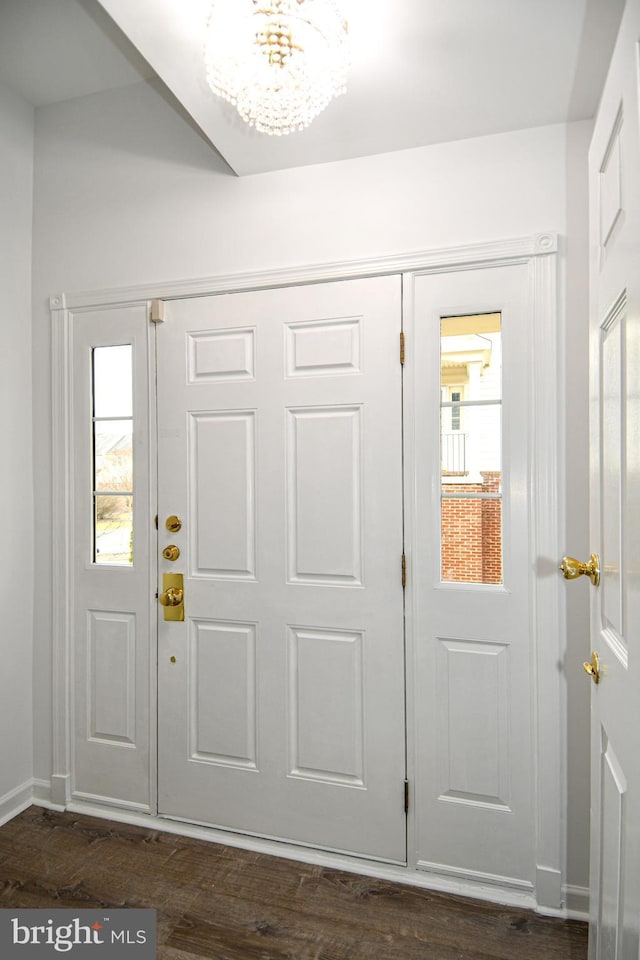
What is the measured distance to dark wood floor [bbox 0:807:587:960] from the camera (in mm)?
1656

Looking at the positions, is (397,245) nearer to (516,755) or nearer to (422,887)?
(516,755)

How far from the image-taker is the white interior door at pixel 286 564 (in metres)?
1.98

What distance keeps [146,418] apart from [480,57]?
5.21ft

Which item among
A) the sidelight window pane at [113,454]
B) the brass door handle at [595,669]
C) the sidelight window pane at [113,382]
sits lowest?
the brass door handle at [595,669]

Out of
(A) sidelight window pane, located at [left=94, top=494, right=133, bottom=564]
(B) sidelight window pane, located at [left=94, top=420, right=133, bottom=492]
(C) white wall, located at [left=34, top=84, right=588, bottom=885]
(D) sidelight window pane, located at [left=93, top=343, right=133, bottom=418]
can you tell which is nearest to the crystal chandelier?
(C) white wall, located at [left=34, top=84, right=588, bottom=885]

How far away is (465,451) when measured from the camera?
6.28 feet

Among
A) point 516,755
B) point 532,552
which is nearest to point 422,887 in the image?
point 516,755

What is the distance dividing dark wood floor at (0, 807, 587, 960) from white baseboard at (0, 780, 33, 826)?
142mm

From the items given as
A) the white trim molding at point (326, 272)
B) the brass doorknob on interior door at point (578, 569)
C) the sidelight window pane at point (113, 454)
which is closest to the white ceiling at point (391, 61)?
the white trim molding at point (326, 272)

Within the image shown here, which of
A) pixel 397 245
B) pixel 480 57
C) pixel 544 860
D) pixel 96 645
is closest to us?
pixel 480 57

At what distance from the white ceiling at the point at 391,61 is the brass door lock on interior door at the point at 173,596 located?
153 cm

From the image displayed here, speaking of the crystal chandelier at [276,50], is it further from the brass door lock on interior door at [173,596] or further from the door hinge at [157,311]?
the brass door lock on interior door at [173,596]

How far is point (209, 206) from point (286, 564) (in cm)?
137

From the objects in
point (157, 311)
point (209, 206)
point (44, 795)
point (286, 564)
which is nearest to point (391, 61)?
point (209, 206)
